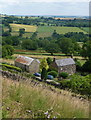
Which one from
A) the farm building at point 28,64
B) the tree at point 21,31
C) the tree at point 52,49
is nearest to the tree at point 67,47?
the tree at point 52,49

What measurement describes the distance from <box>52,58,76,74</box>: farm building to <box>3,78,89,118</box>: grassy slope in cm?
2881

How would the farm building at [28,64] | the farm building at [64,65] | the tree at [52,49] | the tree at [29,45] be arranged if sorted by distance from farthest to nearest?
the tree at [29,45] < the tree at [52,49] < the farm building at [64,65] < the farm building at [28,64]

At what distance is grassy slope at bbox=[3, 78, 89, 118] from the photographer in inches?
163

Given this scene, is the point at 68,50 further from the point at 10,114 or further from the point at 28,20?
the point at 28,20

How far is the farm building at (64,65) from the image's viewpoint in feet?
111

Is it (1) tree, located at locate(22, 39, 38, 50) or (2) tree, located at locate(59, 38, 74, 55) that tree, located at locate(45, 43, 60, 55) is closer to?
(2) tree, located at locate(59, 38, 74, 55)

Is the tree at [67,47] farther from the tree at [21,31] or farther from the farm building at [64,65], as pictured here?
the tree at [21,31]

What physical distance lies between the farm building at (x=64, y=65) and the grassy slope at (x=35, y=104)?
2881cm

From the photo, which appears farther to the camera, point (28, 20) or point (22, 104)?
point (28, 20)

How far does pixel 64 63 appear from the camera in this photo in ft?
113

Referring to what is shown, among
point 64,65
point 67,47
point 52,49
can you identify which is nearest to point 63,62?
point 64,65

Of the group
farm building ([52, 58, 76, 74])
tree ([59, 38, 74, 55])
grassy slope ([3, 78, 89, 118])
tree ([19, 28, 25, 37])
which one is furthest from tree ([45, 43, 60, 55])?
grassy slope ([3, 78, 89, 118])

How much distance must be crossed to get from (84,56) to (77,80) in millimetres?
26061

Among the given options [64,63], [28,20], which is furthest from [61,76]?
[28,20]
